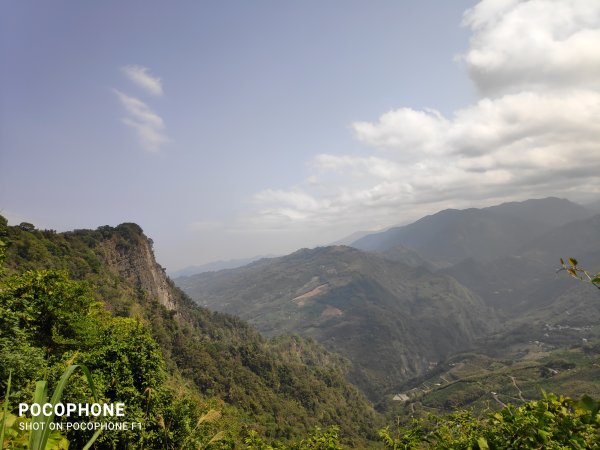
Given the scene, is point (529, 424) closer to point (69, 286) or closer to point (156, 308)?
point (69, 286)

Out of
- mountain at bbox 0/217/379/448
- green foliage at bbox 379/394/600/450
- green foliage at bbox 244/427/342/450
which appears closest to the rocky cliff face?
mountain at bbox 0/217/379/448

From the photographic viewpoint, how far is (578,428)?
572 cm

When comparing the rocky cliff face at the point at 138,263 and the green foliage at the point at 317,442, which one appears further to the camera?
the rocky cliff face at the point at 138,263

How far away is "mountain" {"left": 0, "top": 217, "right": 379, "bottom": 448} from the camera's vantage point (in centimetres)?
1988

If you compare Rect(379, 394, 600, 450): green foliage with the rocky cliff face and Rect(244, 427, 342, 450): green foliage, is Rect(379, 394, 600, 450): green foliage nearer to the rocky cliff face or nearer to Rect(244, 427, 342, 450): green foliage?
Rect(244, 427, 342, 450): green foliage

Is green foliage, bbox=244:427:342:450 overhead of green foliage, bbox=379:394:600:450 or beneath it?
beneath

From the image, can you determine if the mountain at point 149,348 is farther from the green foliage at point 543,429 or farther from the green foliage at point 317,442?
the green foliage at point 543,429

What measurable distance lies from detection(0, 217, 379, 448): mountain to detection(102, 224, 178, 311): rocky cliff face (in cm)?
45

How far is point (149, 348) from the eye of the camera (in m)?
22.3

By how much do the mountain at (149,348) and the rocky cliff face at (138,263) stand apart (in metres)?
0.45

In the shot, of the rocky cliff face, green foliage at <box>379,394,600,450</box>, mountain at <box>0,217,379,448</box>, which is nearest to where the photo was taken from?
green foliage at <box>379,394,600,450</box>

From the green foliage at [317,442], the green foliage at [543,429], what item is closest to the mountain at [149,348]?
the green foliage at [317,442]

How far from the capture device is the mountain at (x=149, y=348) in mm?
19875

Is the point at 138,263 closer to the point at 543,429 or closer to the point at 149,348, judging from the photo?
the point at 149,348
